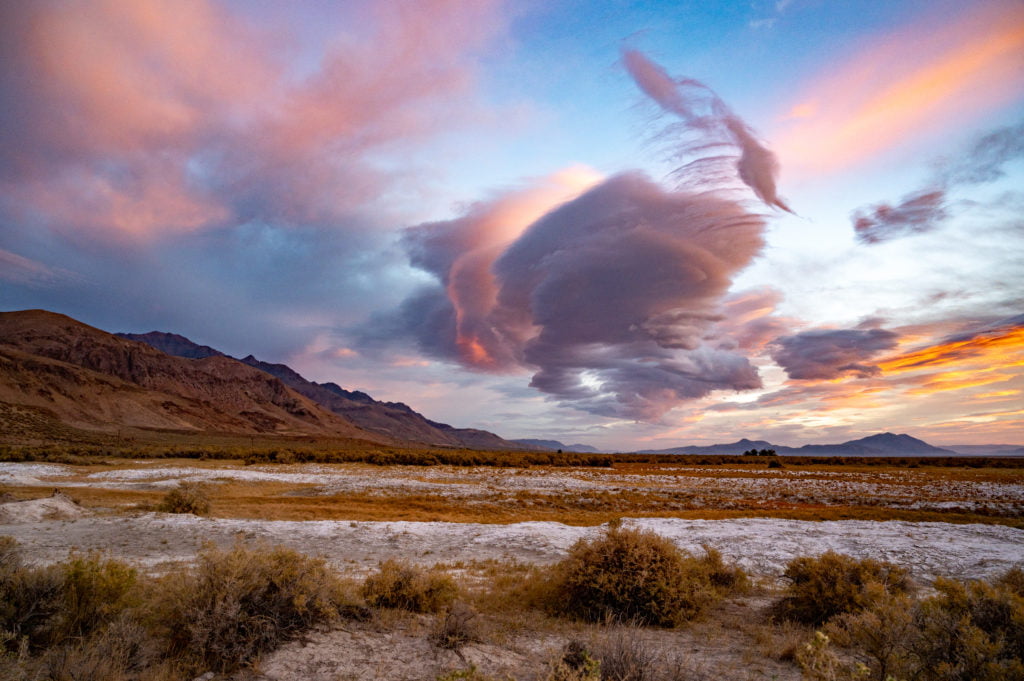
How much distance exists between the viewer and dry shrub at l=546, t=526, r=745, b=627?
8562 mm

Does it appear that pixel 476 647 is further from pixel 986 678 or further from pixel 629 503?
pixel 629 503

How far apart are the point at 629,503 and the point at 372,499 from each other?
48.9ft

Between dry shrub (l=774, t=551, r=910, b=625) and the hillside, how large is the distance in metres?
105

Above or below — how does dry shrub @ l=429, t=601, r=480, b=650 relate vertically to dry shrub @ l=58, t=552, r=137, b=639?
below

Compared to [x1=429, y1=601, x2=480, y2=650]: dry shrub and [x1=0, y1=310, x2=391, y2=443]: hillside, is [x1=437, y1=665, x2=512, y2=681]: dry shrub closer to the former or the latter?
[x1=429, y1=601, x2=480, y2=650]: dry shrub

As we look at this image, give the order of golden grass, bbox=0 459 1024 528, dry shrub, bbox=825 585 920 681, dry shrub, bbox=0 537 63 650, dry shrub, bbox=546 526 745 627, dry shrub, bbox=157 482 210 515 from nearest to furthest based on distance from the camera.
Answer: dry shrub, bbox=825 585 920 681
dry shrub, bbox=0 537 63 650
dry shrub, bbox=546 526 745 627
dry shrub, bbox=157 482 210 515
golden grass, bbox=0 459 1024 528

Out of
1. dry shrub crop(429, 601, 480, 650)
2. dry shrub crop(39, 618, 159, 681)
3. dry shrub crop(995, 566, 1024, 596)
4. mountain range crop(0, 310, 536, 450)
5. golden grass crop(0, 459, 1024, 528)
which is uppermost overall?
mountain range crop(0, 310, 536, 450)

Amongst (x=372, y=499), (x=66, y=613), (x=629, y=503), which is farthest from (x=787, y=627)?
(x=372, y=499)

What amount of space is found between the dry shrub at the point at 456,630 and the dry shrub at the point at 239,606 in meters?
1.61

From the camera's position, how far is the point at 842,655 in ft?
22.6

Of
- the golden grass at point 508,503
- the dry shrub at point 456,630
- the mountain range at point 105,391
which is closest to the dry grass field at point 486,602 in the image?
the dry shrub at point 456,630

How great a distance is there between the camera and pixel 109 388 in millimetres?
124500

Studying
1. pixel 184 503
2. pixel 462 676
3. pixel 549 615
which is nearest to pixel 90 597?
pixel 462 676

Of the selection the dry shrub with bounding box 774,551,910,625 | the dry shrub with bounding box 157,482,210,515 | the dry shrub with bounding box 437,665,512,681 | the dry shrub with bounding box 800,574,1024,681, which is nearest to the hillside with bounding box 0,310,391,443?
the dry shrub with bounding box 157,482,210,515
